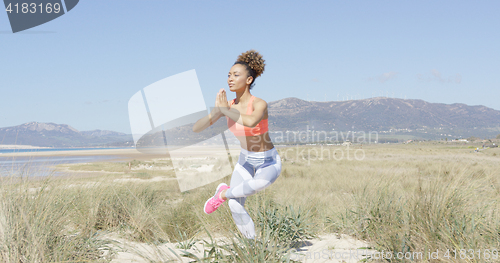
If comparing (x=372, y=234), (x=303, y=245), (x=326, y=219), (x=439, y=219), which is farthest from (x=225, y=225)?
(x=439, y=219)

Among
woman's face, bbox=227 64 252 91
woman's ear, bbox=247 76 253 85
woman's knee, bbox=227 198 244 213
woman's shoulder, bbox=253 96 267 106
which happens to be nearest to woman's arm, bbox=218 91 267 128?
woman's shoulder, bbox=253 96 267 106

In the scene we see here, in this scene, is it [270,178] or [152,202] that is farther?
[152,202]

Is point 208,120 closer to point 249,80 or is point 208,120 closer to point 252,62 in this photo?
point 249,80

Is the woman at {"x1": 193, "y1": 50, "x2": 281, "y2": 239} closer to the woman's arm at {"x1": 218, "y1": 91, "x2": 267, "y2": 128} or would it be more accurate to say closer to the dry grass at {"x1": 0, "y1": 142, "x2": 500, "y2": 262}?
the woman's arm at {"x1": 218, "y1": 91, "x2": 267, "y2": 128}

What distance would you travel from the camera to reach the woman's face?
3145mm

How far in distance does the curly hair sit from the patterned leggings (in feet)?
2.54

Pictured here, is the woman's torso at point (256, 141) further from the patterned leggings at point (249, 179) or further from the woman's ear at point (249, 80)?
the woman's ear at point (249, 80)

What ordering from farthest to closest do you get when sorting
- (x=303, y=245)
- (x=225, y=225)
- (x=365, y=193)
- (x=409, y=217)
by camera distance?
(x=365, y=193)
(x=225, y=225)
(x=303, y=245)
(x=409, y=217)

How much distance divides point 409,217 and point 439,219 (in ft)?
1.13

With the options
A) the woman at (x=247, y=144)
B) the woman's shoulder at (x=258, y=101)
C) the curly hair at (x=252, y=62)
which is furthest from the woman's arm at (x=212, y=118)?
the curly hair at (x=252, y=62)

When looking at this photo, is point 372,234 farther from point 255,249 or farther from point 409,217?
point 255,249

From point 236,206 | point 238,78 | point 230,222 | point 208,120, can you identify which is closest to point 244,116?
point 208,120

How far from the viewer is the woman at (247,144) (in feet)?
9.83

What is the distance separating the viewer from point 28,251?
9.12 feet
